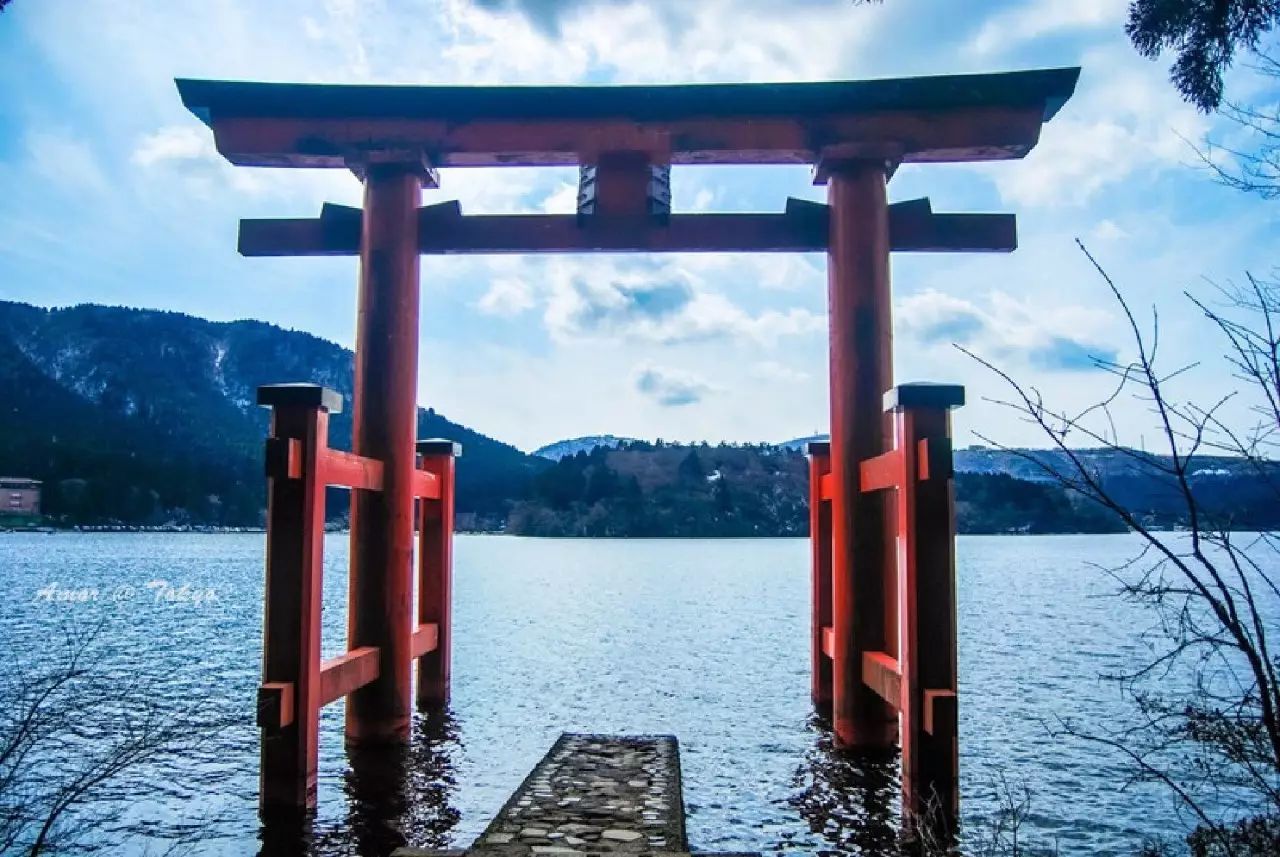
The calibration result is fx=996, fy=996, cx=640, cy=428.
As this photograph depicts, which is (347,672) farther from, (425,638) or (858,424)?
(858,424)

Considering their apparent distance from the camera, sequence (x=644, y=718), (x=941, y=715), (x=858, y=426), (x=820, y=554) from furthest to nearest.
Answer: (x=644, y=718)
(x=820, y=554)
(x=858, y=426)
(x=941, y=715)

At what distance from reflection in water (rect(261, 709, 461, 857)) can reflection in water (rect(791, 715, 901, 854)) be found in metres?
2.74

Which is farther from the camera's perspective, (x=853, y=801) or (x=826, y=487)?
(x=826, y=487)

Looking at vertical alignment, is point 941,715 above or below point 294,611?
below

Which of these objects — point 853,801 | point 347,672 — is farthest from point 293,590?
point 853,801

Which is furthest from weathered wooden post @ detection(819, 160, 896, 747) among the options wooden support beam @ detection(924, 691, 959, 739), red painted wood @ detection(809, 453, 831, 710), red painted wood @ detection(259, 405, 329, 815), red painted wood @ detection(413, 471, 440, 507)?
red painted wood @ detection(413, 471, 440, 507)

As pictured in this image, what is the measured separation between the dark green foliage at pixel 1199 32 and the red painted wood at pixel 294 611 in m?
5.18

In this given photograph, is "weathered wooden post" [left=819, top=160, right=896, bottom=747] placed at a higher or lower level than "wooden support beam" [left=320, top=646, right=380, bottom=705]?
higher

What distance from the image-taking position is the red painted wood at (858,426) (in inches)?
307

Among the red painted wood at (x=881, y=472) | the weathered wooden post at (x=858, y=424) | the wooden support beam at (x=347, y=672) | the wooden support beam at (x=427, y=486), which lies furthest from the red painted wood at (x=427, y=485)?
the red painted wood at (x=881, y=472)

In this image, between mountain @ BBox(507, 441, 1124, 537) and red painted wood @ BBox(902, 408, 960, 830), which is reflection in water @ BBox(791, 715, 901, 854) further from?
mountain @ BBox(507, 441, 1124, 537)

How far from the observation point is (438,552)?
1090cm

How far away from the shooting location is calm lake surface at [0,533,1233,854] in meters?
7.52

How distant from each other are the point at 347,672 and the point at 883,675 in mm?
3888
